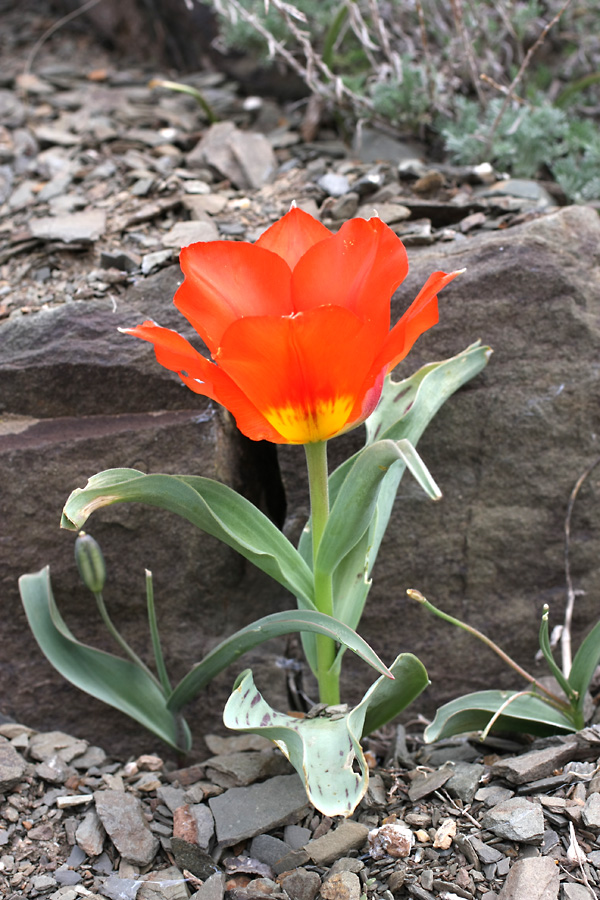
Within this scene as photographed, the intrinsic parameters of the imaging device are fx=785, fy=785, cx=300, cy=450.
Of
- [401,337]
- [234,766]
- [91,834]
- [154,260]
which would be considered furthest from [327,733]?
[154,260]

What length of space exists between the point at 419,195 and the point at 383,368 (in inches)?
51.7

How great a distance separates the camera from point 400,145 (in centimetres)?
272

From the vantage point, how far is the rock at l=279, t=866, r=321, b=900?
1.26 m

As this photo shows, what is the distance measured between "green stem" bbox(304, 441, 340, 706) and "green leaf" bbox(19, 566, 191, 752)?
394 mm

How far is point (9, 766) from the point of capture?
157cm

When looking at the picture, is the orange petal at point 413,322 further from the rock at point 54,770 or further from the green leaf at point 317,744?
the rock at point 54,770

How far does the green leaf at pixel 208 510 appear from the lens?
127 cm

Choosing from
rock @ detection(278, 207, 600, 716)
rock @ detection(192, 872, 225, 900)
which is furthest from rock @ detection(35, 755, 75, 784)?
rock @ detection(278, 207, 600, 716)

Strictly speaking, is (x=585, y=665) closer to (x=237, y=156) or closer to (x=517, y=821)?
(x=517, y=821)

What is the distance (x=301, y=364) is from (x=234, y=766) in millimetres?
→ 929

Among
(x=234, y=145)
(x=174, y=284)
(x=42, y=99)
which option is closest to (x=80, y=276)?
(x=174, y=284)

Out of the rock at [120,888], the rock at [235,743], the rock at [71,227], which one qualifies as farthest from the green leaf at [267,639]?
the rock at [71,227]

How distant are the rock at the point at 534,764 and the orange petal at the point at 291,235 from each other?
3.25ft

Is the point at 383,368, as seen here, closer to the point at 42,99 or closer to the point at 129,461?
the point at 129,461
